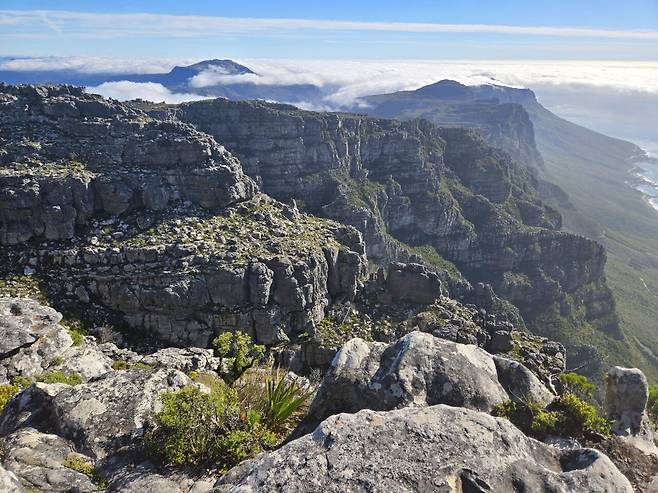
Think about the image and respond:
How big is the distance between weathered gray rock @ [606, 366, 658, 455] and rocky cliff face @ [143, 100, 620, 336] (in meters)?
137

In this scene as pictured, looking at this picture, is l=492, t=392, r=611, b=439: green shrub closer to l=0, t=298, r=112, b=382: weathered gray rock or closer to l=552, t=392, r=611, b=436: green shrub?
l=552, t=392, r=611, b=436: green shrub

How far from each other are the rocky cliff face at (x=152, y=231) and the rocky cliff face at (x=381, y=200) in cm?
7211

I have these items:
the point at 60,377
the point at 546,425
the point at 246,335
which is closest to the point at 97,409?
the point at 246,335

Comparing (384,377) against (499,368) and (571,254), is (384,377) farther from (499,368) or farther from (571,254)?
(571,254)

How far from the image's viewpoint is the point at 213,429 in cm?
1311

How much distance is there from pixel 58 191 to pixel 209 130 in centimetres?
9996

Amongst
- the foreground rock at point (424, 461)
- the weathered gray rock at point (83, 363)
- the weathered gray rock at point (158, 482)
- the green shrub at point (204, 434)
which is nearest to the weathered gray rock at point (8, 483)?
the weathered gray rock at point (158, 482)

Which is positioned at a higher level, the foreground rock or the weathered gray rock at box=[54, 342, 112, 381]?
the foreground rock

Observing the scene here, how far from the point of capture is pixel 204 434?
12977 millimetres

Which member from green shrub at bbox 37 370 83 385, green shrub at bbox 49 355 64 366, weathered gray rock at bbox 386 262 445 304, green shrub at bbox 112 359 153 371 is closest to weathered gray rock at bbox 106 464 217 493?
green shrub at bbox 37 370 83 385

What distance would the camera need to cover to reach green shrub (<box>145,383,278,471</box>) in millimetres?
12781

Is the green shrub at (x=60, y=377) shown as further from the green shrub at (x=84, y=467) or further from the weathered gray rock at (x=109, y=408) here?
the green shrub at (x=84, y=467)

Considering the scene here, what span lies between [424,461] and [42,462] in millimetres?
10878

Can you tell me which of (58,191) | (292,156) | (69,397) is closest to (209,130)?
(292,156)
